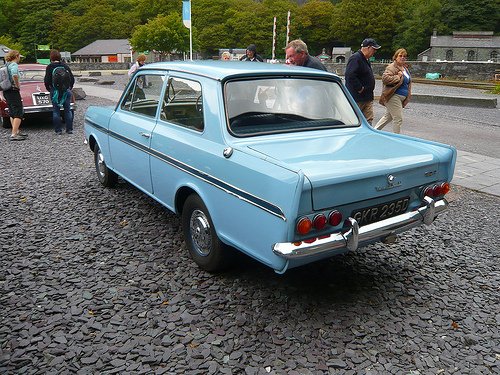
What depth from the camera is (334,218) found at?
288 cm

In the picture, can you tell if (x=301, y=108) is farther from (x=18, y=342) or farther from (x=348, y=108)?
(x=18, y=342)

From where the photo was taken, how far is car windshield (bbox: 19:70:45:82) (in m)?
11.8

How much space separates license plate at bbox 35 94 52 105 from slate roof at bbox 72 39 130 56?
91.2 metres

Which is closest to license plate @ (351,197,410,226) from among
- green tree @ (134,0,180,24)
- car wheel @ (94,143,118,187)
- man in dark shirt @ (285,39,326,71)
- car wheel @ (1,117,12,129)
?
man in dark shirt @ (285,39,326,71)

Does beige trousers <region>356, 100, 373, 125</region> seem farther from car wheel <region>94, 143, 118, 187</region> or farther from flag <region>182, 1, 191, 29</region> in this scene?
flag <region>182, 1, 191, 29</region>

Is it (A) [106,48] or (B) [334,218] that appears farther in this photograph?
(A) [106,48]

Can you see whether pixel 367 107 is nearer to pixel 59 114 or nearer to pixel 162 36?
pixel 59 114

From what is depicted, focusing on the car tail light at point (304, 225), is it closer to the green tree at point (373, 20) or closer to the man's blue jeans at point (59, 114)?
the man's blue jeans at point (59, 114)

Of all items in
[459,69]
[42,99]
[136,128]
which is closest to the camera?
[136,128]

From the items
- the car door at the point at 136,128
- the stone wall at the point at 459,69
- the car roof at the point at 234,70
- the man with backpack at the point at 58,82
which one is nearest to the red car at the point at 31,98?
the man with backpack at the point at 58,82

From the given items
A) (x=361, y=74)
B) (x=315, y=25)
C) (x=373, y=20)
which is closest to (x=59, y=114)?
(x=361, y=74)

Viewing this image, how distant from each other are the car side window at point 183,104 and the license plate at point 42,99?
8331mm

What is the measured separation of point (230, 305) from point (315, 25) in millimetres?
114896

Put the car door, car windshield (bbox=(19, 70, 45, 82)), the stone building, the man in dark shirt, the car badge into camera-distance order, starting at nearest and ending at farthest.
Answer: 1. the car badge
2. the car door
3. the man in dark shirt
4. car windshield (bbox=(19, 70, 45, 82))
5. the stone building
